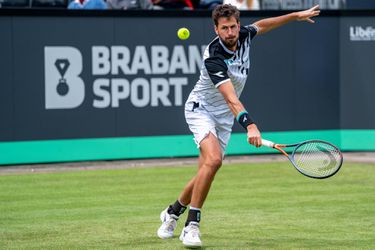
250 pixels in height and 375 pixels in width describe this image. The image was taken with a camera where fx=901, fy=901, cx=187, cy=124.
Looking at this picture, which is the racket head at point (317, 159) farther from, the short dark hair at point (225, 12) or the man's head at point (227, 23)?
the short dark hair at point (225, 12)

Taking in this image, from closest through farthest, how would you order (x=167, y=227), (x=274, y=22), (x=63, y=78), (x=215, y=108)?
(x=215, y=108) → (x=167, y=227) → (x=274, y=22) → (x=63, y=78)

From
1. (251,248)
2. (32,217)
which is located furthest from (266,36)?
(251,248)

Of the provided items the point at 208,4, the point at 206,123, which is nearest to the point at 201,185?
the point at 206,123

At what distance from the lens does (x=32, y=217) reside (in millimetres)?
9508

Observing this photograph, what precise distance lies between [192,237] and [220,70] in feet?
4.72

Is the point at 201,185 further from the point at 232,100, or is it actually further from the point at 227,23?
the point at 227,23

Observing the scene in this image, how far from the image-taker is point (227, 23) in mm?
7695

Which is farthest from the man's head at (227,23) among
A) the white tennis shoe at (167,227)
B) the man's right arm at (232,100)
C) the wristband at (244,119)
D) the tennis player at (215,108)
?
the white tennis shoe at (167,227)

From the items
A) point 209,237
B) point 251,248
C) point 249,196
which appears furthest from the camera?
point 249,196

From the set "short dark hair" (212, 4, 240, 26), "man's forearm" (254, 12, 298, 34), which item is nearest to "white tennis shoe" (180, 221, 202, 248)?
"short dark hair" (212, 4, 240, 26)

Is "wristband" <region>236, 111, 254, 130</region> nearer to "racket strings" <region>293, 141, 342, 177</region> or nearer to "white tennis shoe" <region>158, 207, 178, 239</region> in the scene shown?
"racket strings" <region>293, 141, 342, 177</region>

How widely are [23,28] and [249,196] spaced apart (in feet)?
16.4

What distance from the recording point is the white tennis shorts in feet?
26.2

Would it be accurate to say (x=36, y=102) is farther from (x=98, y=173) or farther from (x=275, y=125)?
(x=275, y=125)
